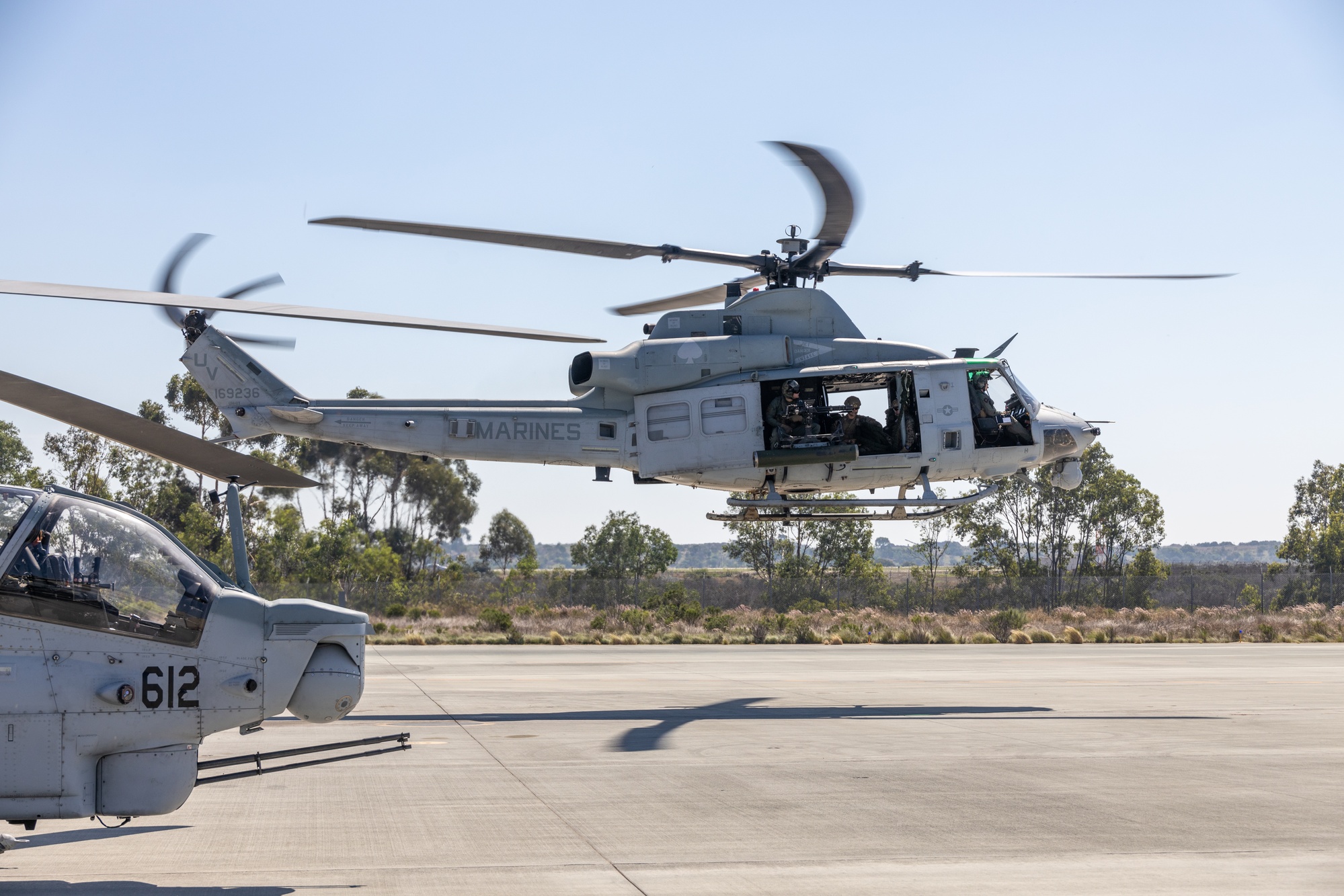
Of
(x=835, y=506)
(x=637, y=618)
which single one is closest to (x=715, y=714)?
(x=835, y=506)

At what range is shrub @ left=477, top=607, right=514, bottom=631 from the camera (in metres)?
33.8

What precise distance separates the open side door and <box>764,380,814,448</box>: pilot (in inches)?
9.1

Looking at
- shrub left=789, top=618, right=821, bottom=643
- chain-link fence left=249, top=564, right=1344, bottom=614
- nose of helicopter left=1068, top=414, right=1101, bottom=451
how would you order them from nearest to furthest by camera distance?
nose of helicopter left=1068, top=414, right=1101, bottom=451
shrub left=789, top=618, right=821, bottom=643
chain-link fence left=249, top=564, right=1344, bottom=614

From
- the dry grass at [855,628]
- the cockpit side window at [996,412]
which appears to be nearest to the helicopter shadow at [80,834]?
the cockpit side window at [996,412]

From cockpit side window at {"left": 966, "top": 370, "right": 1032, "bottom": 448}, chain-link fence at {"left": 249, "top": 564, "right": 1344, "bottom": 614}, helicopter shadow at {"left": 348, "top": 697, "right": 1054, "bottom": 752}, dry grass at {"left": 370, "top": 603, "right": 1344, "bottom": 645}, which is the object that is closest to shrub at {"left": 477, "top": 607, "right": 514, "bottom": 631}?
dry grass at {"left": 370, "top": 603, "right": 1344, "bottom": 645}

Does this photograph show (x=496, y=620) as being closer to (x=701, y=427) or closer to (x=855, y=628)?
(x=855, y=628)

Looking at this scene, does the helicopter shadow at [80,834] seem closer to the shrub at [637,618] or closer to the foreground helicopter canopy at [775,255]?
the foreground helicopter canopy at [775,255]

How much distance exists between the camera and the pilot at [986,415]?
1791cm

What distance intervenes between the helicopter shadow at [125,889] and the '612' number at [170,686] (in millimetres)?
981

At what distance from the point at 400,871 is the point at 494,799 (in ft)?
7.25

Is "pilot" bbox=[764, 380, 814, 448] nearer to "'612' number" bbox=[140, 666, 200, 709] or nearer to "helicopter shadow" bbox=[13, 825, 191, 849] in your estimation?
"helicopter shadow" bbox=[13, 825, 191, 849]

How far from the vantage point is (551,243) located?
15.6m

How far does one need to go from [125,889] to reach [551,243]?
10.8m

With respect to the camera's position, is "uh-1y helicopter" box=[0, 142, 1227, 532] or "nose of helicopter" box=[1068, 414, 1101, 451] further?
"nose of helicopter" box=[1068, 414, 1101, 451]
